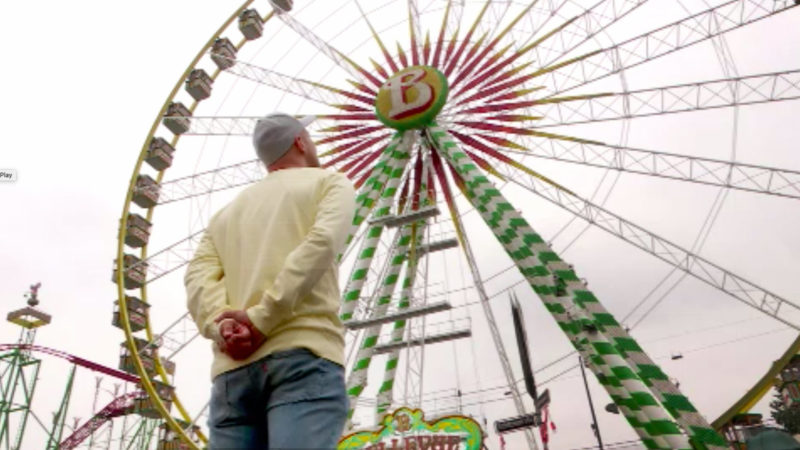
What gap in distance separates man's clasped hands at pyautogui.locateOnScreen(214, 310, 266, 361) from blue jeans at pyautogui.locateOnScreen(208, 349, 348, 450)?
0.04m

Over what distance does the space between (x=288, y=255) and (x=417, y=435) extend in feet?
30.0

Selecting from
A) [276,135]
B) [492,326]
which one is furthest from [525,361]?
[276,135]

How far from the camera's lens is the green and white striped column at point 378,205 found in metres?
11.7

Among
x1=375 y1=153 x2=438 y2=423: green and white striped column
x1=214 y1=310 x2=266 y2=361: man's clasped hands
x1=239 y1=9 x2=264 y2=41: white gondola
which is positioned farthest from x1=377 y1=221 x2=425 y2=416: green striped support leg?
x1=214 y1=310 x2=266 y2=361: man's clasped hands

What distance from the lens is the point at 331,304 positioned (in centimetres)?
173

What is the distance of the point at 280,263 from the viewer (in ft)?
5.67

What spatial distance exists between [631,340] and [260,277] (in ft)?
29.3

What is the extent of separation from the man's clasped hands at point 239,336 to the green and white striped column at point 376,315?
970cm

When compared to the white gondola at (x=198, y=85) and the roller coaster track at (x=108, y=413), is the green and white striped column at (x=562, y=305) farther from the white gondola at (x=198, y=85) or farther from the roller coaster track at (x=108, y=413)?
the roller coaster track at (x=108, y=413)

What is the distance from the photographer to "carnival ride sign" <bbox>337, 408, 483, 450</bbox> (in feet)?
33.0

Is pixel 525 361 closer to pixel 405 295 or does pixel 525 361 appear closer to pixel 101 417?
pixel 405 295

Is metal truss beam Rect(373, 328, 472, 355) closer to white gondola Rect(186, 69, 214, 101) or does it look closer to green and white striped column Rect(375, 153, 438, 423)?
green and white striped column Rect(375, 153, 438, 423)

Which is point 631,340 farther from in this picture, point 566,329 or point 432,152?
point 432,152

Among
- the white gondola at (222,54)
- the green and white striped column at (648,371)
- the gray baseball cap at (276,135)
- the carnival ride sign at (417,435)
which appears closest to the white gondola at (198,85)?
the white gondola at (222,54)
